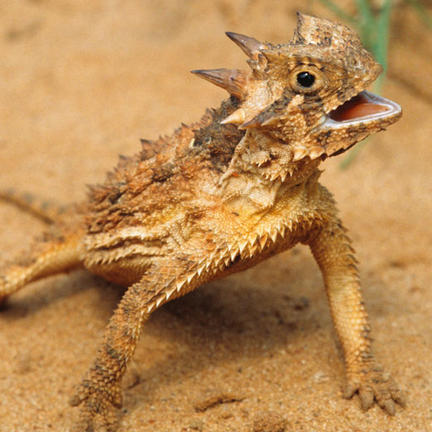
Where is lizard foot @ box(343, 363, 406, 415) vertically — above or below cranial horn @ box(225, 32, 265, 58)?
below

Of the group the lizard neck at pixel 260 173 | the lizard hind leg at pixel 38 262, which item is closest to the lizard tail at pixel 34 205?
the lizard hind leg at pixel 38 262

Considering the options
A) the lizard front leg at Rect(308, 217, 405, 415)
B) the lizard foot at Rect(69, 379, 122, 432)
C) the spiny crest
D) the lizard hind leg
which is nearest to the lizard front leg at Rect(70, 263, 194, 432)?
the lizard foot at Rect(69, 379, 122, 432)

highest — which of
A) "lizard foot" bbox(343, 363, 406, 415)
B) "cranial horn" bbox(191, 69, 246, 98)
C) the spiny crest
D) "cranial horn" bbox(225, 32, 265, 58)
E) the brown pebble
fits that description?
the spiny crest

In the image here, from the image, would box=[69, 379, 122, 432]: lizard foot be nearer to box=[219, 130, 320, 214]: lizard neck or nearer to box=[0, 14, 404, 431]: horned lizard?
box=[0, 14, 404, 431]: horned lizard

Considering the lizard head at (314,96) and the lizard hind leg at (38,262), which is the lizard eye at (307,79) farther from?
the lizard hind leg at (38,262)

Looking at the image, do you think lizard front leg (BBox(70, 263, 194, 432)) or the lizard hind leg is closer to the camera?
lizard front leg (BBox(70, 263, 194, 432))
